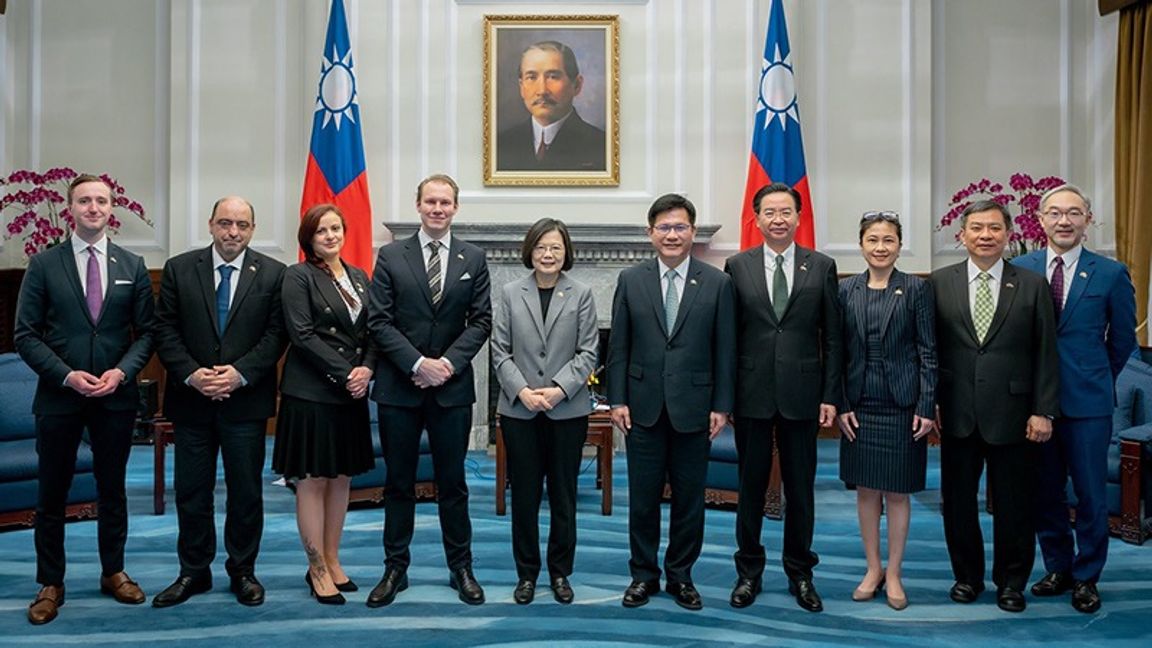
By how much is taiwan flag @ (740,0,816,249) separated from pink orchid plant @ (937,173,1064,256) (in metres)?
1.17

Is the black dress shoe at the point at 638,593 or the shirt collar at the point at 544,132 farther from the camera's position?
the shirt collar at the point at 544,132

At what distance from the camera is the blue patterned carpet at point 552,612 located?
3.22 m

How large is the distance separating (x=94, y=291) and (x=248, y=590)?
1179 millimetres

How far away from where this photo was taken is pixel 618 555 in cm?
438

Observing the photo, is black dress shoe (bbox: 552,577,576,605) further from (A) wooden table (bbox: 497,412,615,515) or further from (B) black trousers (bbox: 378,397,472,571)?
(A) wooden table (bbox: 497,412,615,515)

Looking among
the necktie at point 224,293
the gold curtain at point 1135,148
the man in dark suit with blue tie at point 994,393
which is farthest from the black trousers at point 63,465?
the gold curtain at point 1135,148

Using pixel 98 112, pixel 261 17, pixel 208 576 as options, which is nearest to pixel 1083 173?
pixel 261 17

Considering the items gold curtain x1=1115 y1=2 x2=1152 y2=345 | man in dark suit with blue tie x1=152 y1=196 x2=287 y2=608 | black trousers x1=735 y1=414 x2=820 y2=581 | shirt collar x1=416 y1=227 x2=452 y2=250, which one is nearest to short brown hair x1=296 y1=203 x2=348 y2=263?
man in dark suit with blue tie x1=152 y1=196 x2=287 y2=608

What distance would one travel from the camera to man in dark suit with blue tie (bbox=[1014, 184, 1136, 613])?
3549mm

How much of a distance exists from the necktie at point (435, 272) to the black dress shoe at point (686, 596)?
133cm

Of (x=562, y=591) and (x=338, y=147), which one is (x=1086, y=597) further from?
(x=338, y=147)

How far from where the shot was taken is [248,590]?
3543mm

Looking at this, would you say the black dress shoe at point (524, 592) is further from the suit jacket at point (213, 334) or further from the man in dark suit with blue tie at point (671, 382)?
the suit jacket at point (213, 334)

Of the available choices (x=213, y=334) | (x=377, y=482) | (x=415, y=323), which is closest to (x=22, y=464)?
(x=377, y=482)
